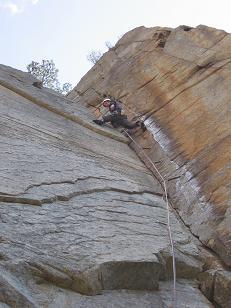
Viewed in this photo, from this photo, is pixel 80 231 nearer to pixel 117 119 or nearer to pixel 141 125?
pixel 141 125

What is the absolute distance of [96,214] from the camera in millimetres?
6812

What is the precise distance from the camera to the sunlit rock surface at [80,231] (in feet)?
16.4

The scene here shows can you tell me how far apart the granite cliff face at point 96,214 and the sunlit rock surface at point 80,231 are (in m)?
0.02

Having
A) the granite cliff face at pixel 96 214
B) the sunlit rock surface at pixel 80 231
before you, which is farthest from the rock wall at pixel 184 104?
the sunlit rock surface at pixel 80 231

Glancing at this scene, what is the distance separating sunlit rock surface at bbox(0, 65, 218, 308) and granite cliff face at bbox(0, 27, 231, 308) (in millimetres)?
15

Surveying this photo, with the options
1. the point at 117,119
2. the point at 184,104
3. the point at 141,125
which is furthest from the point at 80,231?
the point at 117,119

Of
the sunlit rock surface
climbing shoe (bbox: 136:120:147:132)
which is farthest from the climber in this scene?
the sunlit rock surface

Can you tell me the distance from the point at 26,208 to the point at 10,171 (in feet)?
3.76

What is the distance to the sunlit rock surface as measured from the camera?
498 centimetres

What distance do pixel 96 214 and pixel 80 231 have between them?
0.77 m

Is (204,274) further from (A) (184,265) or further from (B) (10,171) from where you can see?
(B) (10,171)

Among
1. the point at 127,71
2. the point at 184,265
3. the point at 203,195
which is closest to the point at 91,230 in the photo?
the point at 184,265

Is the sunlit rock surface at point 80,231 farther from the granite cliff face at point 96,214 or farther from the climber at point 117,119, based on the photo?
the climber at point 117,119

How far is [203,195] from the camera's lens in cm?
870
